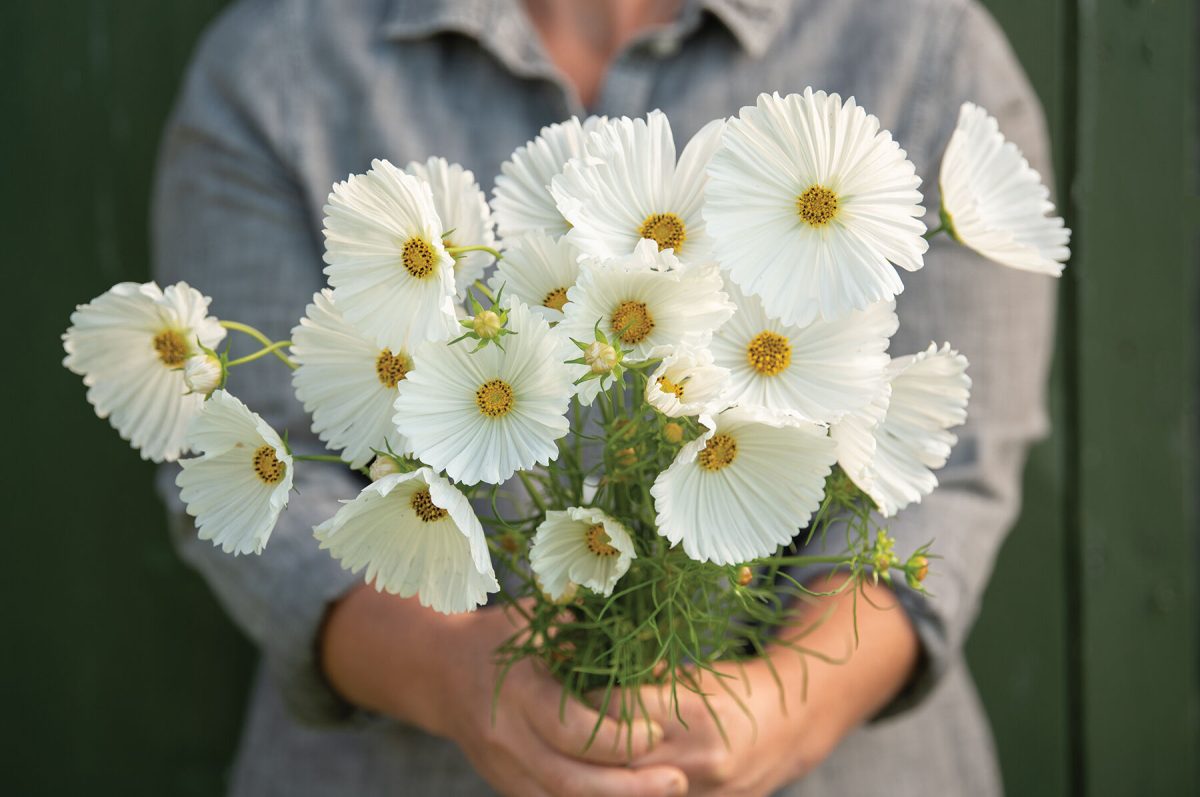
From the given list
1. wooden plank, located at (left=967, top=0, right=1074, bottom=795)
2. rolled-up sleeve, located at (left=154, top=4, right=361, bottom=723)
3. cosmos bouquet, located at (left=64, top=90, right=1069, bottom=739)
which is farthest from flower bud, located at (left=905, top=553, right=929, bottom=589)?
wooden plank, located at (left=967, top=0, right=1074, bottom=795)

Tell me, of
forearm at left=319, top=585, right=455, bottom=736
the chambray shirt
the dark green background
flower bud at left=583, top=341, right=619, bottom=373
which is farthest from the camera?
the dark green background

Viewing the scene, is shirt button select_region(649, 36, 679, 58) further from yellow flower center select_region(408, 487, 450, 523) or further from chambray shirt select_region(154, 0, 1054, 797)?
yellow flower center select_region(408, 487, 450, 523)

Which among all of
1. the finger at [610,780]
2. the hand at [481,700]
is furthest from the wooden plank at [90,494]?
the finger at [610,780]

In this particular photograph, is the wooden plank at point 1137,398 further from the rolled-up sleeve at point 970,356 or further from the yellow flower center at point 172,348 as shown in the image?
the yellow flower center at point 172,348

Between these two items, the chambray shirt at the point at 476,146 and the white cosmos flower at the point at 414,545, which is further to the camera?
the chambray shirt at the point at 476,146

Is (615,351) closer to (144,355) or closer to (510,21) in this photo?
(144,355)

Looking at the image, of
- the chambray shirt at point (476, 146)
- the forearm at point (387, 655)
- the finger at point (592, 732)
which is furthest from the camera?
the chambray shirt at point (476, 146)

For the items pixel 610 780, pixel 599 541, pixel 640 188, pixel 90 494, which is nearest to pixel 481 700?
pixel 610 780
